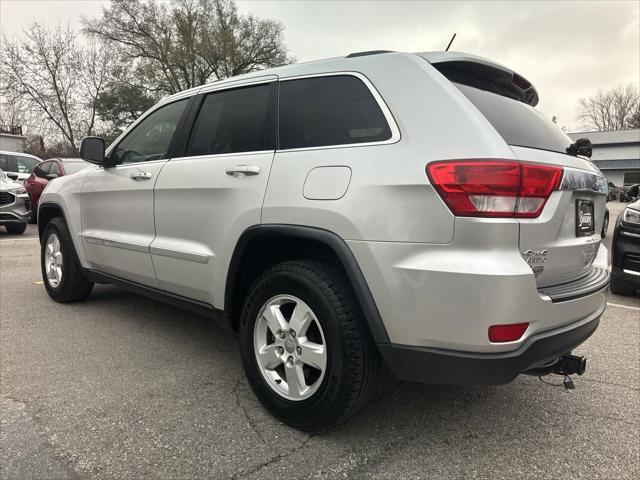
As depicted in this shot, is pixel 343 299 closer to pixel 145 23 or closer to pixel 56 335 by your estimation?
pixel 56 335

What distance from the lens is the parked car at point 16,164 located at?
12562 mm

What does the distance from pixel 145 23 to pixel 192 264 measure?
119 ft

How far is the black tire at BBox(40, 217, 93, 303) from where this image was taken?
4.20 metres

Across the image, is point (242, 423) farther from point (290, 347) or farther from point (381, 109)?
point (381, 109)

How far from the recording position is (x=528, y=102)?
2787 mm

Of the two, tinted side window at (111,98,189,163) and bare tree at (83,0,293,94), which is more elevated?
bare tree at (83,0,293,94)

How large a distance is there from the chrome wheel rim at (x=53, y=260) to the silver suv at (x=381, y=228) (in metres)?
1.98

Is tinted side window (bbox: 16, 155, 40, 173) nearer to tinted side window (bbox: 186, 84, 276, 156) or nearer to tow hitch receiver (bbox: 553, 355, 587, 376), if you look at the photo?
tinted side window (bbox: 186, 84, 276, 156)

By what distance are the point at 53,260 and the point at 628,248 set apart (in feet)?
19.9

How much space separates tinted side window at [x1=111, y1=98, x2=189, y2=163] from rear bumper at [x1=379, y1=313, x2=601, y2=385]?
2.23m

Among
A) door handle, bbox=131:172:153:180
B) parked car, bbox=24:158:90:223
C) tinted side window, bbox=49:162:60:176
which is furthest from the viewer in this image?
tinted side window, bbox=49:162:60:176

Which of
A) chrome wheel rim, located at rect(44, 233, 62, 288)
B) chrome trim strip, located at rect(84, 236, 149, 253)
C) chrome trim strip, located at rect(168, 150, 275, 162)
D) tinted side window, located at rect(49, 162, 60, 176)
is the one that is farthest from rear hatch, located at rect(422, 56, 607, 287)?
tinted side window, located at rect(49, 162, 60, 176)

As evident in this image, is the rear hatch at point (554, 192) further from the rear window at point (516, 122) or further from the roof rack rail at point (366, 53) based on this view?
the roof rack rail at point (366, 53)

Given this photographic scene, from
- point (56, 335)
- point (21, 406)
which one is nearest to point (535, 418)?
point (21, 406)
